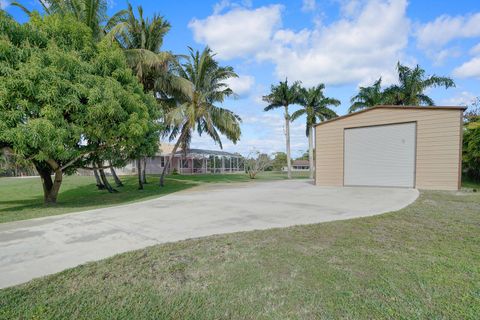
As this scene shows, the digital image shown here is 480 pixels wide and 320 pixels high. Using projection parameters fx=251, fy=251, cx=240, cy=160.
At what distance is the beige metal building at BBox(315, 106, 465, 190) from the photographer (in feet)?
37.3

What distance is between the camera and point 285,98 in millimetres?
23578

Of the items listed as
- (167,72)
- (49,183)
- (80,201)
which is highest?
(167,72)

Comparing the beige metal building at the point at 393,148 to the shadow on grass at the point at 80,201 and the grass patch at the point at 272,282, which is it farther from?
the shadow on grass at the point at 80,201

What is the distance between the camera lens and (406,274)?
114 inches

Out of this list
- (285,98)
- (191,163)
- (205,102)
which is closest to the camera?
(205,102)

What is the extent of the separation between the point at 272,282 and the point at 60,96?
7.65m

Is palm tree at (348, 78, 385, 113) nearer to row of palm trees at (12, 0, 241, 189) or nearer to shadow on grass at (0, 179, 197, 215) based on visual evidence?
row of palm trees at (12, 0, 241, 189)

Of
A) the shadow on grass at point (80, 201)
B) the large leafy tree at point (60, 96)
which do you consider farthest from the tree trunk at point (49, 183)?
the shadow on grass at point (80, 201)

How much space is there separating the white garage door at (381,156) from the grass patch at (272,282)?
9203 millimetres

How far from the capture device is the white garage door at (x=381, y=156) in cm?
1227

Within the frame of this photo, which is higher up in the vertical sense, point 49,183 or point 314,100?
point 314,100

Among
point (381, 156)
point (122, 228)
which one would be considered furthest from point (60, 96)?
point (381, 156)

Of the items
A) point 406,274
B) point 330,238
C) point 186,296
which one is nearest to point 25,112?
point 186,296

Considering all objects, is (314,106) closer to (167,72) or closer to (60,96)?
(167,72)
